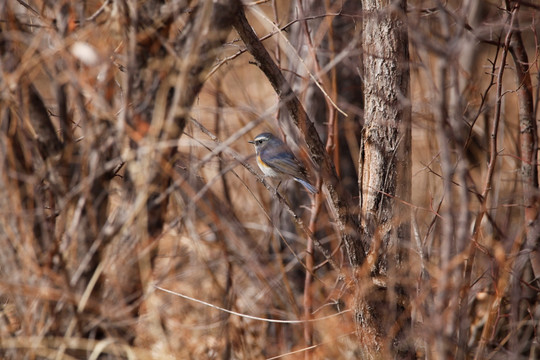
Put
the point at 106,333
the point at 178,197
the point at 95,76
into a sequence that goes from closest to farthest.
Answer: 1. the point at 95,76
2. the point at 106,333
3. the point at 178,197

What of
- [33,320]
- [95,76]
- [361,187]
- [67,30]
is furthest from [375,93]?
[33,320]

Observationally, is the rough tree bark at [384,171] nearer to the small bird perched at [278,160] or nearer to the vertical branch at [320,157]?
the vertical branch at [320,157]

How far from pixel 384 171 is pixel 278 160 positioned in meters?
2.04

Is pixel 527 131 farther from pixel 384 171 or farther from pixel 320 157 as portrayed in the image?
pixel 320 157

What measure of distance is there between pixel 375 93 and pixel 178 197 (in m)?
1.52

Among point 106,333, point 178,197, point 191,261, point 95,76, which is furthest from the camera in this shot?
point 191,261

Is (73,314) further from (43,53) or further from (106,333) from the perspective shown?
(43,53)

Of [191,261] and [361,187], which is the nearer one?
[361,187]

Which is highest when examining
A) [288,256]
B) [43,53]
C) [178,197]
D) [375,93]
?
[43,53]

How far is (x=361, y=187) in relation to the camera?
9.89 feet

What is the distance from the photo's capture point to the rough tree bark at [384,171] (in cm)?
282

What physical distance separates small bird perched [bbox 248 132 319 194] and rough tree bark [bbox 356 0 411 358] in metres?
1.38

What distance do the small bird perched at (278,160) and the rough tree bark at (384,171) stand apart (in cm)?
138

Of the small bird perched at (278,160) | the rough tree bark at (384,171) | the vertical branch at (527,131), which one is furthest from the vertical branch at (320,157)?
the small bird perched at (278,160)
